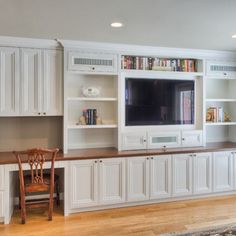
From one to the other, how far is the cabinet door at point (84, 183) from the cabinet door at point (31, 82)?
3.13 ft

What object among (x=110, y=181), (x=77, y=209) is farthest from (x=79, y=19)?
(x=77, y=209)

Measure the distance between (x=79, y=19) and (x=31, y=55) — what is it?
1.17 m

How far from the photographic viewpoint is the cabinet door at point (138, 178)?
12.8 feet

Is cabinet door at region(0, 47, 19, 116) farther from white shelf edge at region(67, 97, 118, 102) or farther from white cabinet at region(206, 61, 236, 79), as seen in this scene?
white cabinet at region(206, 61, 236, 79)

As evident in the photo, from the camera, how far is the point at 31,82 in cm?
378

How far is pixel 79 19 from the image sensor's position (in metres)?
2.93

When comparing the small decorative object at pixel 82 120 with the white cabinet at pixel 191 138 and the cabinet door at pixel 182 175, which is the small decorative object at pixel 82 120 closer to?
the cabinet door at pixel 182 175

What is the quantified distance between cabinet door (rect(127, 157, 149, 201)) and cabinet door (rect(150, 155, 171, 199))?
0.26 ft

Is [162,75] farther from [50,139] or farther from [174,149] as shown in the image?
[50,139]

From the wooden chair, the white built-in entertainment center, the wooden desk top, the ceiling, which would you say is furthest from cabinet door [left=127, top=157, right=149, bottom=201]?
the ceiling

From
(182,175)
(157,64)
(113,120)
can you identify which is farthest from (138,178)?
(157,64)

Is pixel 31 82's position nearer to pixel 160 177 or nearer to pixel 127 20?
pixel 127 20

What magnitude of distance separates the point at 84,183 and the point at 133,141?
3.24ft

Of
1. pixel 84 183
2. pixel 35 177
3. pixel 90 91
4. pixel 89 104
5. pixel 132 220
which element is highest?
pixel 90 91
